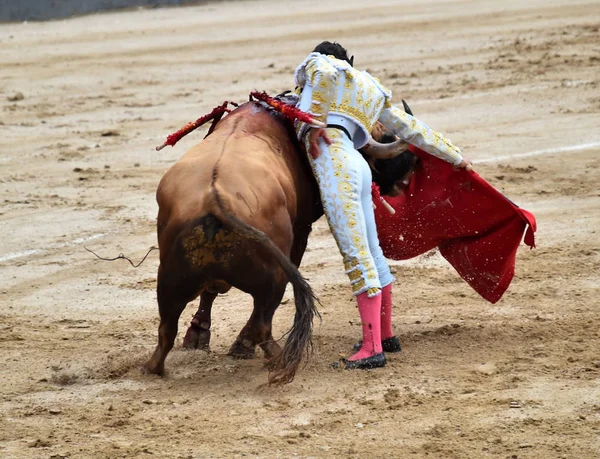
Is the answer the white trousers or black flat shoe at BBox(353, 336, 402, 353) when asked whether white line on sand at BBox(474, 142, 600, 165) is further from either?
the white trousers

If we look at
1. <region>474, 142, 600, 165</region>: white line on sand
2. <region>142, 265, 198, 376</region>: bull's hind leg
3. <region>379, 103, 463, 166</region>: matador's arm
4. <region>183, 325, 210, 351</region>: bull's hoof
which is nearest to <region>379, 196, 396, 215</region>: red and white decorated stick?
<region>379, 103, 463, 166</region>: matador's arm

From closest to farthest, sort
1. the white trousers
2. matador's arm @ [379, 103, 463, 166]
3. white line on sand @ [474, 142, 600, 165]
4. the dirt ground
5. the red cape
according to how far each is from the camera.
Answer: the dirt ground
the white trousers
matador's arm @ [379, 103, 463, 166]
the red cape
white line on sand @ [474, 142, 600, 165]

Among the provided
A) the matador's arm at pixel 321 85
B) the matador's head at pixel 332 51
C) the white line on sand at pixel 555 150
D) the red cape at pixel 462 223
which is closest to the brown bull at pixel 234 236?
the matador's arm at pixel 321 85

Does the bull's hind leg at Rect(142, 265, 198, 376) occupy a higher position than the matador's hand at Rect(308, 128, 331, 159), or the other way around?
the matador's hand at Rect(308, 128, 331, 159)

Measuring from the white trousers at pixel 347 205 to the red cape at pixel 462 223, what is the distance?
1.85 feet

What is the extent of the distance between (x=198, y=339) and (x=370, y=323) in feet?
2.94

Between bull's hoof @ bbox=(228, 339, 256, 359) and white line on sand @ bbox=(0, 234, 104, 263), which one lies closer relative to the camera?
bull's hoof @ bbox=(228, 339, 256, 359)

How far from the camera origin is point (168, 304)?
4.89m

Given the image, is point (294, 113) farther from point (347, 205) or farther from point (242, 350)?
point (242, 350)

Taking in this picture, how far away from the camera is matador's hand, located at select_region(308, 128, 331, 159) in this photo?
5.31 m

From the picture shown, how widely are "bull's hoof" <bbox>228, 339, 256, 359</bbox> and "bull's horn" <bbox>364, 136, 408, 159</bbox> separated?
3.92ft

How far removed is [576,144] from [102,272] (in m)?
4.51

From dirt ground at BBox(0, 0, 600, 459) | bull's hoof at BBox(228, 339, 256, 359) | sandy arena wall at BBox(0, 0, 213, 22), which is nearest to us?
dirt ground at BBox(0, 0, 600, 459)

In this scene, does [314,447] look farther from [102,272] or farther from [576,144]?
[576,144]
